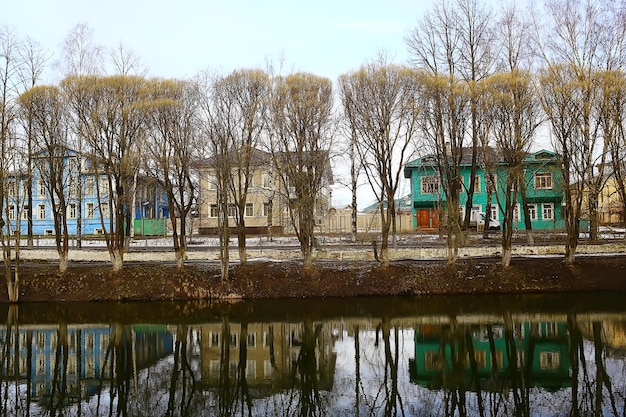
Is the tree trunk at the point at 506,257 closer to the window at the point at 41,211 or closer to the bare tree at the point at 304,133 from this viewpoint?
the bare tree at the point at 304,133

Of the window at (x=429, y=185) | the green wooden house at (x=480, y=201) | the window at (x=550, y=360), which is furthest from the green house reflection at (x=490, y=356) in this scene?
the window at (x=429, y=185)

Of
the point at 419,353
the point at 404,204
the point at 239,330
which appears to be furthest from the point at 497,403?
the point at 404,204

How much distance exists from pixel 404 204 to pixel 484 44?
93.1ft

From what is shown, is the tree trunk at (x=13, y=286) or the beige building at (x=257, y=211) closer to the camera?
the tree trunk at (x=13, y=286)

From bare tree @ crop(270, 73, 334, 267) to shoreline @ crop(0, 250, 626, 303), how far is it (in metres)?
1.85

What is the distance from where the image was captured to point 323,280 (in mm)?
27141

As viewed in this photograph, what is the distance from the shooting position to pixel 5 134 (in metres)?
24.8

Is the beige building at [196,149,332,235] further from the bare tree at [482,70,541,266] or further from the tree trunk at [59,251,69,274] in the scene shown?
the bare tree at [482,70,541,266]

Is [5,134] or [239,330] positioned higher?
[5,134]

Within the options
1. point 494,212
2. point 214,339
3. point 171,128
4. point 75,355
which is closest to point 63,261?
point 171,128

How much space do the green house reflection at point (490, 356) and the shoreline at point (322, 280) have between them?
25.4 ft

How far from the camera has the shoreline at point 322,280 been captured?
26.4 metres

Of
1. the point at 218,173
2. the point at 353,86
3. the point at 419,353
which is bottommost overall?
the point at 419,353

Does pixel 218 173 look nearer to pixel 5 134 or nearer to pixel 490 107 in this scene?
pixel 5 134
